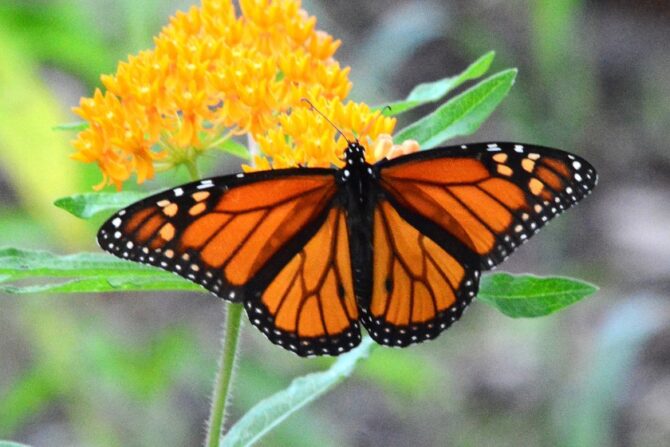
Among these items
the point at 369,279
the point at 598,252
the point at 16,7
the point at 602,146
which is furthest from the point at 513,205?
the point at 602,146

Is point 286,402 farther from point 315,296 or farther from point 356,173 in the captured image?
point 356,173

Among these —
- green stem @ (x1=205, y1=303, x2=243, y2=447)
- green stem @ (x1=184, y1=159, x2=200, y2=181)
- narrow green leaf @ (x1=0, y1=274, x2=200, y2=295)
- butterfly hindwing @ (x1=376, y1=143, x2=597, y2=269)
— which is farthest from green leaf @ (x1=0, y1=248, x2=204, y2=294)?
butterfly hindwing @ (x1=376, y1=143, x2=597, y2=269)

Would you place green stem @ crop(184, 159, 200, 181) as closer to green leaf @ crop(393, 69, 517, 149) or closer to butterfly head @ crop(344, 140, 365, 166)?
butterfly head @ crop(344, 140, 365, 166)

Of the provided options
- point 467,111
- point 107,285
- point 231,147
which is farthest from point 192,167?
point 467,111

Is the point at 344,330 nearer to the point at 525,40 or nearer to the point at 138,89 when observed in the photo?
the point at 138,89

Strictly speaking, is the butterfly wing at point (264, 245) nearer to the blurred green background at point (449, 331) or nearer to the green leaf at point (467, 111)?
the green leaf at point (467, 111)

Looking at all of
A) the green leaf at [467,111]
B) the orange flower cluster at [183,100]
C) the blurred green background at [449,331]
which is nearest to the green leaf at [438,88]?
the green leaf at [467,111]

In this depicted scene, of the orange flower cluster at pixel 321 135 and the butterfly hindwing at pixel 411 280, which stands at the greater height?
the orange flower cluster at pixel 321 135
